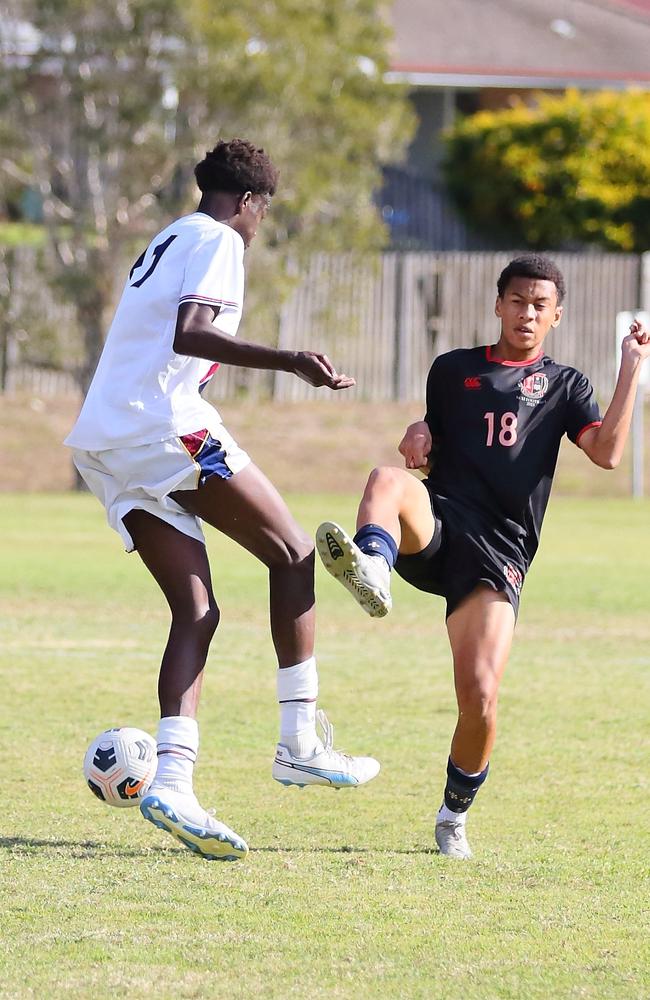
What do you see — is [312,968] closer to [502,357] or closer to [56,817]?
[56,817]

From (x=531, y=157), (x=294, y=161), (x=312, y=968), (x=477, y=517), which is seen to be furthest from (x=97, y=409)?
(x=531, y=157)

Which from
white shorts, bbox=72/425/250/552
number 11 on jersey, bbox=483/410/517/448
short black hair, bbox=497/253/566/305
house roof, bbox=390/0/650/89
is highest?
house roof, bbox=390/0/650/89

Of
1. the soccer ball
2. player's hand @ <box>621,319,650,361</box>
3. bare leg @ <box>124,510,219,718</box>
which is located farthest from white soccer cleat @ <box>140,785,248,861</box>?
player's hand @ <box>621,319,650,361</box>

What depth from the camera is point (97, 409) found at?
534 centimetres

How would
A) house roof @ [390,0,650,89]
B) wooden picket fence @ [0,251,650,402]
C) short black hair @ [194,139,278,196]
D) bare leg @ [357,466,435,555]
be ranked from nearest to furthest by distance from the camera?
bare leg @ [357,466,435,555] → short black hair @ [194,139,278,196] → wooden picket fence @ [0,251,650,402] → house roof @ [390,0,650,89]

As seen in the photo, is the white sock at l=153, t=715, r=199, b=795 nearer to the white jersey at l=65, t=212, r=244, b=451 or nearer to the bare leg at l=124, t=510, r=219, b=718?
the bare leg at l=124, t=510, r=219, b=718

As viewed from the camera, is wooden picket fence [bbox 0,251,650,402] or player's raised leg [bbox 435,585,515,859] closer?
player's raised leg [bbox 435,585,515,859]

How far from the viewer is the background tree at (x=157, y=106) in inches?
859

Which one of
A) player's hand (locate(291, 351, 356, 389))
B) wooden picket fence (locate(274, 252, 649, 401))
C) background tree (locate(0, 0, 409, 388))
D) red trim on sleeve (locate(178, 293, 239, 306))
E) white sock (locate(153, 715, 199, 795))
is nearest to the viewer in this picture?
player's hand (locate(291, 351, 356, 389))

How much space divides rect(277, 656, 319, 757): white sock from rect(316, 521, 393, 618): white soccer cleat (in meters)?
0.54

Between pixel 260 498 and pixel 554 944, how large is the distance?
5.90ft

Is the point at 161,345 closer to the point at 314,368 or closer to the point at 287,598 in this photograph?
the point at 314,368

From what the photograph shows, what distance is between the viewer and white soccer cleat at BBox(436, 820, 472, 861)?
5.32m

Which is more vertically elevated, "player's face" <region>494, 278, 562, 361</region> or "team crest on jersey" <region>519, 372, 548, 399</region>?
"player's face" <region>494, 278, 562, 361</region>
